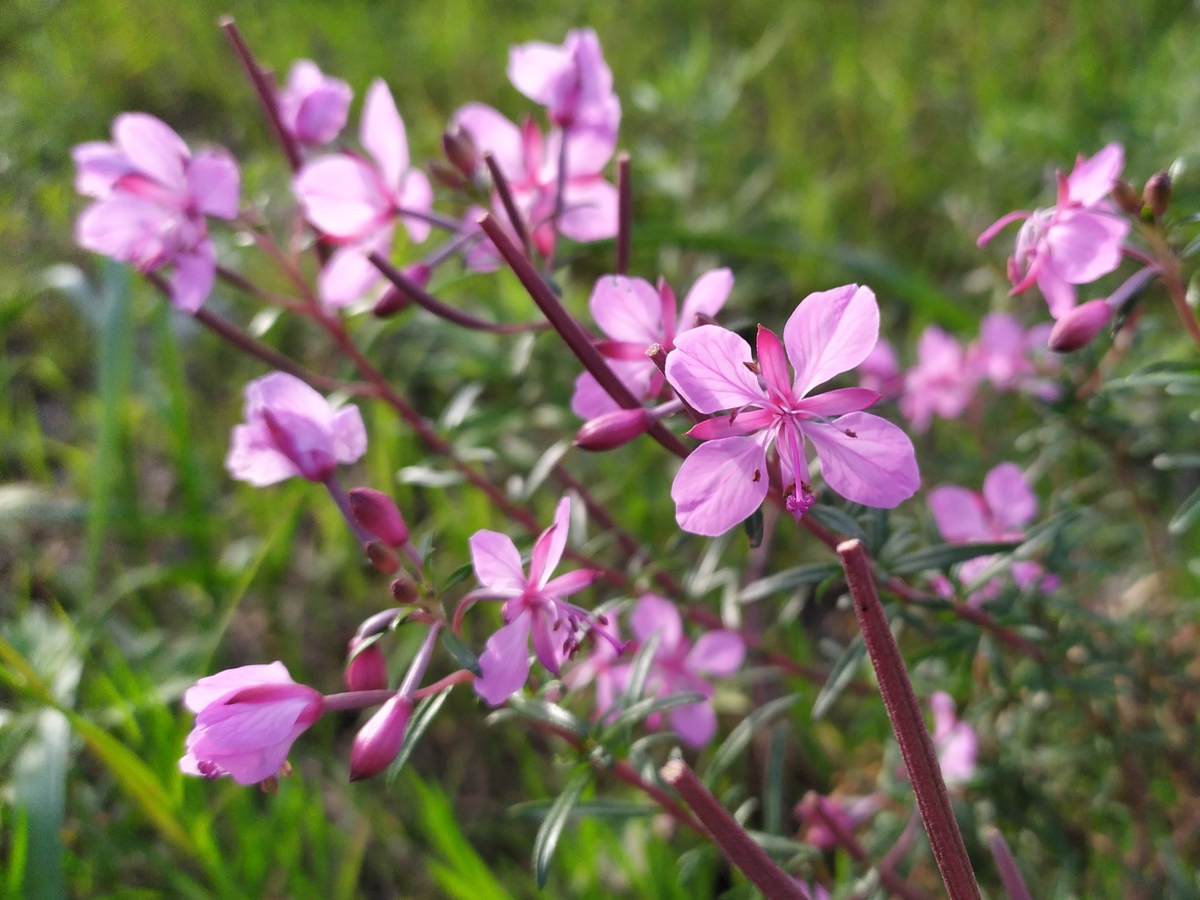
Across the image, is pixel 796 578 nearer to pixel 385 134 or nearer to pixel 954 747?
pixel 954 747

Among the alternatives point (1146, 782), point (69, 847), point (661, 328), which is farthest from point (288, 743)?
point (1146, 782)

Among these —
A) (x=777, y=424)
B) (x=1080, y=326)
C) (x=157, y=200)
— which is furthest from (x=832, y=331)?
(x=157, y=200)

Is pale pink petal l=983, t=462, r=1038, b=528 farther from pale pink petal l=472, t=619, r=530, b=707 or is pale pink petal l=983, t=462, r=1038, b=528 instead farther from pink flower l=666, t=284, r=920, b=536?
pale pink petal l=472, t=619, r=530, b=707

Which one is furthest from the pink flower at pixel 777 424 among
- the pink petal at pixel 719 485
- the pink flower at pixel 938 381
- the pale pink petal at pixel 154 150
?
the pink flower at pixel 938 381

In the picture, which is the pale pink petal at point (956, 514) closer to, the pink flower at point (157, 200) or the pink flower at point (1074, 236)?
the pink flower at point (1074, 236)

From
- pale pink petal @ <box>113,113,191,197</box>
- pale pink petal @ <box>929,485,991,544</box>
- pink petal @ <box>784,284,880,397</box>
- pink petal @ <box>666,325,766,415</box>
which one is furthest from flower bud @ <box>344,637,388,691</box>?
pale pink petal @ <box>929,485,991,544</box>

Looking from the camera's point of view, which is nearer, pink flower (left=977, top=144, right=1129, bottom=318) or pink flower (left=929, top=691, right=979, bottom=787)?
pink flower (left=977, top=144, right=1129, bottom=318)
